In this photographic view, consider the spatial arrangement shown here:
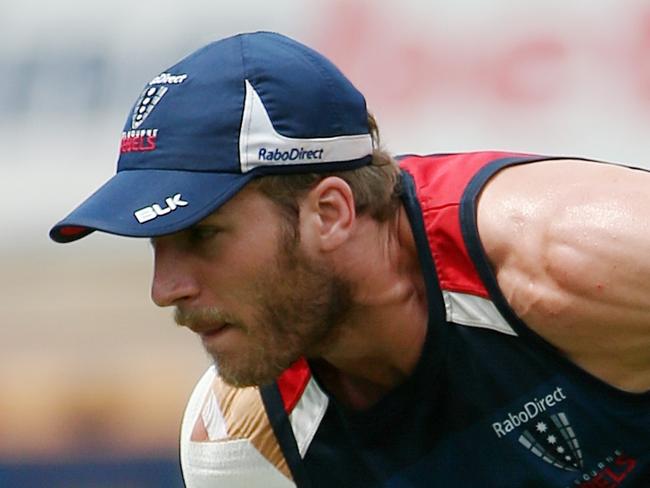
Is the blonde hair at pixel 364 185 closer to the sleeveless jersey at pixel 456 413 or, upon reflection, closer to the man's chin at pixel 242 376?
the sleeveless jersey at pixel 456 413

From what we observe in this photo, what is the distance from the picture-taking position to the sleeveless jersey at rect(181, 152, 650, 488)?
6.75 ft

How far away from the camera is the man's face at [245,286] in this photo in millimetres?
2031

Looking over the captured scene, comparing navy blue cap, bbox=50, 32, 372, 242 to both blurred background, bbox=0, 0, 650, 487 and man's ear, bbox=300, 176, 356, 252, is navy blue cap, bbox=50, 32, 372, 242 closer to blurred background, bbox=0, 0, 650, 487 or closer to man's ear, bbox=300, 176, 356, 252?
man's ear, bbox=300, 176, 356, 252

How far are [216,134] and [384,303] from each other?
333 mm

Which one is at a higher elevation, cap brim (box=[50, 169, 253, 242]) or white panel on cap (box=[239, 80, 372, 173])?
white panel on cap (box=[239, 80, 372, 173])

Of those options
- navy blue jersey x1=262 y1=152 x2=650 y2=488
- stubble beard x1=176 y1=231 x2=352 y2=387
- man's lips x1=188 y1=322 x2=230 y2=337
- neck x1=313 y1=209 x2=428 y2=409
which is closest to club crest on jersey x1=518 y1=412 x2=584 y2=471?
navy blue jersey x1=262 y1=152 x2=650 y2=488

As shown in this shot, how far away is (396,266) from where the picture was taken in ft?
7.13

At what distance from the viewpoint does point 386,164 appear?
2203 millimetres

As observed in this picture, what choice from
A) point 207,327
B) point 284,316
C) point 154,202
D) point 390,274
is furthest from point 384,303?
point 154,202

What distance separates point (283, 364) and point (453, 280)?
24cm

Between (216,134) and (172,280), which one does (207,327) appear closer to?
(172,280)

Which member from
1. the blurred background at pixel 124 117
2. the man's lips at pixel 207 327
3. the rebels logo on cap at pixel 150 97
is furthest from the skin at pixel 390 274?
the blurred background at pixel 124 117

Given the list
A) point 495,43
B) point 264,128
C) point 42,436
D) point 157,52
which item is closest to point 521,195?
point 264,128

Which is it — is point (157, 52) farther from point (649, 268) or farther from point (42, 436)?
point (649, 268)
